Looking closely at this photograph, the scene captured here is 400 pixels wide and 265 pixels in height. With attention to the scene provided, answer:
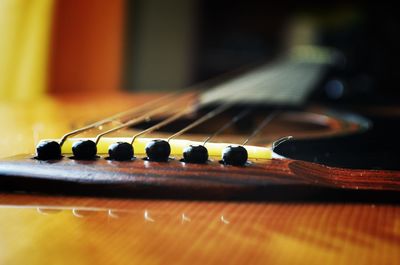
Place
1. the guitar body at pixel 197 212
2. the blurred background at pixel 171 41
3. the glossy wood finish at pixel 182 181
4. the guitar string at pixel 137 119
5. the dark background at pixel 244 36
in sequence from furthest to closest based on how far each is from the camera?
the dark background at pixel 244 36, the blurred background at pixel 171 41, the guitar string at pixel 137 119, the glossy wood finish at pixel 182 181, the guitar body at pixel 197 212

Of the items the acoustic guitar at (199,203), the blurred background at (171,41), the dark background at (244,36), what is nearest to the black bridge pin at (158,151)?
the acoustic guitar at (199,203)

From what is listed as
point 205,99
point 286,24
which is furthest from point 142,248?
point 286,24

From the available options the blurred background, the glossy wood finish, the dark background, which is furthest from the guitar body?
the dark background

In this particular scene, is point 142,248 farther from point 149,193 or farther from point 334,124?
point 334,124

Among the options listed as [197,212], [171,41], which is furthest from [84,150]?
[171,41]

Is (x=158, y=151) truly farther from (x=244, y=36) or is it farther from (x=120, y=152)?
(x=244, y=36)

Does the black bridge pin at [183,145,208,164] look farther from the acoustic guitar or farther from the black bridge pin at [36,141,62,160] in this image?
the black bridge pin at [36,141,62,160]

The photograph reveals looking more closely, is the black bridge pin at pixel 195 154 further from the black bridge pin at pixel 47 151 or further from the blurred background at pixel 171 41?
the blurred background at pixel 171 41
